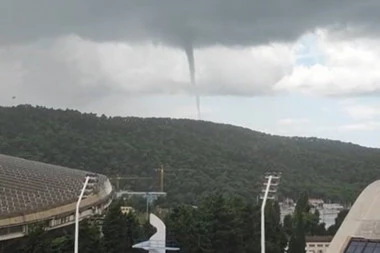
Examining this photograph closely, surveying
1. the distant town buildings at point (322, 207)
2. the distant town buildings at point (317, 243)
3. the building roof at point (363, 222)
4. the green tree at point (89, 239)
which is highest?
the building roof at point (363, 222)

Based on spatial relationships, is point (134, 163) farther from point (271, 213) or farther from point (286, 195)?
point (271, 213)

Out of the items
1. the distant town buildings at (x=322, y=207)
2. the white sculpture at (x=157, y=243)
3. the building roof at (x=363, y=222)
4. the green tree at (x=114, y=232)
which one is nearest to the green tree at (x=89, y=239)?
the green tree at (x=114, y=232)

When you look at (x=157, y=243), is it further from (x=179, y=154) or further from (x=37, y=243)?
(x=179, y=154)

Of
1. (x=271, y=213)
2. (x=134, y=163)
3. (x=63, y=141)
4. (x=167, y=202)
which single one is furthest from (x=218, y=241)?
(x=134, y=163)

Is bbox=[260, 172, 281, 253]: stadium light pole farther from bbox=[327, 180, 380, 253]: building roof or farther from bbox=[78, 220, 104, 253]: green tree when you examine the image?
bbox=[78, 220, 104, 253]: green tree

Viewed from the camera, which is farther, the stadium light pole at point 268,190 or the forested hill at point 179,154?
the forested hill at point 179,154

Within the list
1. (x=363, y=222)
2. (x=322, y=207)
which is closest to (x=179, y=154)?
(x=322, y=207)

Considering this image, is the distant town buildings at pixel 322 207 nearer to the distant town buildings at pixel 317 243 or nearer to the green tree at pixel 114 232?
the distant town buildings at pixel 317 243
